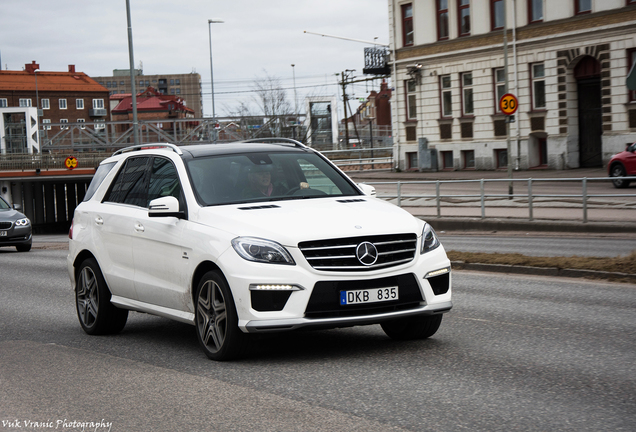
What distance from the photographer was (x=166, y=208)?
23.5ft

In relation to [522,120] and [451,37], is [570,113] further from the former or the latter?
[451,37]

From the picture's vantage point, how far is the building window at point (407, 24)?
157ft

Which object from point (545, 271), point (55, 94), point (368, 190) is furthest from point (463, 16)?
point (55, 94)

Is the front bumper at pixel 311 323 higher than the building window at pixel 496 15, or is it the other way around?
the building window at pixel 496 15

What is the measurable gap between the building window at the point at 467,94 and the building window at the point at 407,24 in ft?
14.7

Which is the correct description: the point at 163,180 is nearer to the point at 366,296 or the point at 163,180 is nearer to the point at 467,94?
the point at 366,296

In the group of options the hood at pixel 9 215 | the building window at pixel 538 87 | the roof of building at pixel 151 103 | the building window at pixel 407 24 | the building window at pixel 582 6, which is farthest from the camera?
the roof of building at pixel 151 103

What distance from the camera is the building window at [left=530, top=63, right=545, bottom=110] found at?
134 ft

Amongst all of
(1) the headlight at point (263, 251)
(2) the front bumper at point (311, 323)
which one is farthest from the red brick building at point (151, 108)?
(2) the front bumper at point (311, 323)

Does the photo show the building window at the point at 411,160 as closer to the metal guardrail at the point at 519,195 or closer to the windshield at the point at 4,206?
the metal guardrail at the point at 519,195

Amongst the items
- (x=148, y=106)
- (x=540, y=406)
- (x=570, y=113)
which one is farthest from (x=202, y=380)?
(x=148, y=106)

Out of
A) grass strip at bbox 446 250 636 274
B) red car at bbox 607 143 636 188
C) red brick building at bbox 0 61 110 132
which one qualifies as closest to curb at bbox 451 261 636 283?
grass strip at bbox 446 250 636 274

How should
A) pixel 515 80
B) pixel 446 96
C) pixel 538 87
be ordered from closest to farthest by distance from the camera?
pixel 538 87 < pixel 515 80 < pixel 446 96

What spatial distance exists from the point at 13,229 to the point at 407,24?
95.9ft
